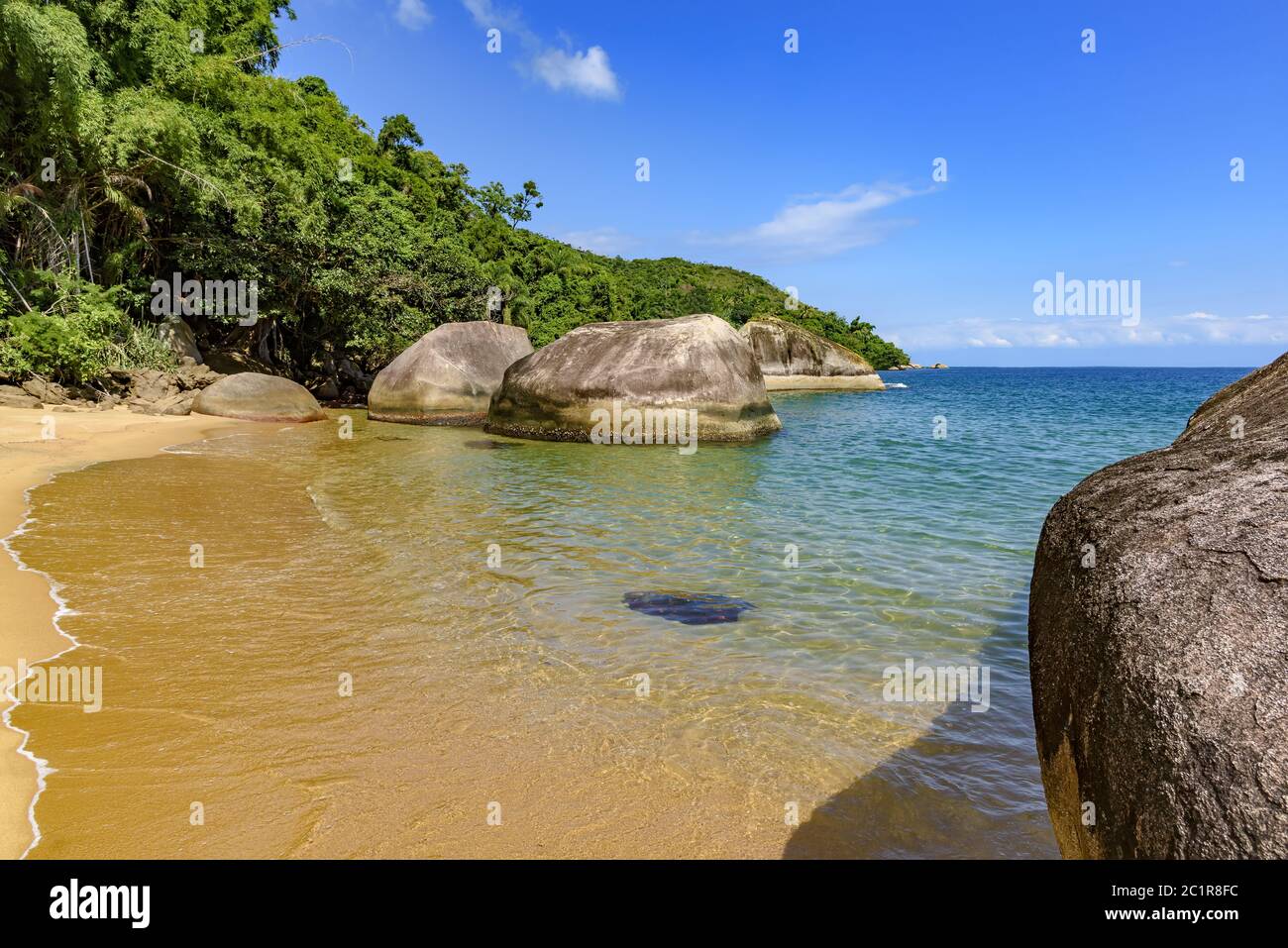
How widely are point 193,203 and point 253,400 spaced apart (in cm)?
549

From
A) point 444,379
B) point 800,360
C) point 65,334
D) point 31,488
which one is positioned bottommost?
point 31,488

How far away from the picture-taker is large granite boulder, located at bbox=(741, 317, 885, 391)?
1917 inches

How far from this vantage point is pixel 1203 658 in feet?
5.36

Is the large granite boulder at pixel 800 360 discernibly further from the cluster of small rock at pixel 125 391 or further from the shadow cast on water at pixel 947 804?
the shadow cast on water at pixel 947 804

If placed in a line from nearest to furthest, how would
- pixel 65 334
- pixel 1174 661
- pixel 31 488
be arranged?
pixel 1174 661 → pixel 31 488 → pixel 65 334

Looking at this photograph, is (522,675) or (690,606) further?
(690,606)

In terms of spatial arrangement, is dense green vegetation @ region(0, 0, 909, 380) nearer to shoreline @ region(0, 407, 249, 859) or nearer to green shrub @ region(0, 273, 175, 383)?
green shrub @ region(0, 273, 175, 383)

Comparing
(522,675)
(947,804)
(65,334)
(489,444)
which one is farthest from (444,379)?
(947,804)

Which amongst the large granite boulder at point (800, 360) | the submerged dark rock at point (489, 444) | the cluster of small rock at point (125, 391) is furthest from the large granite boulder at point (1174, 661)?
the large granite boulder at point (800, 360)

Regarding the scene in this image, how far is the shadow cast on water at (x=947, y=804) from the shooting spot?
2.84 metres

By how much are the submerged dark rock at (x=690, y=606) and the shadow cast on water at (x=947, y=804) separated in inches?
73.6

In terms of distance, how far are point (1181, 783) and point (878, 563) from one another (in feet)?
18.0

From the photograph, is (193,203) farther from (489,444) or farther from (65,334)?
(489,444)

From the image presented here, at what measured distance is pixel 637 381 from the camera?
1634 centimetres
